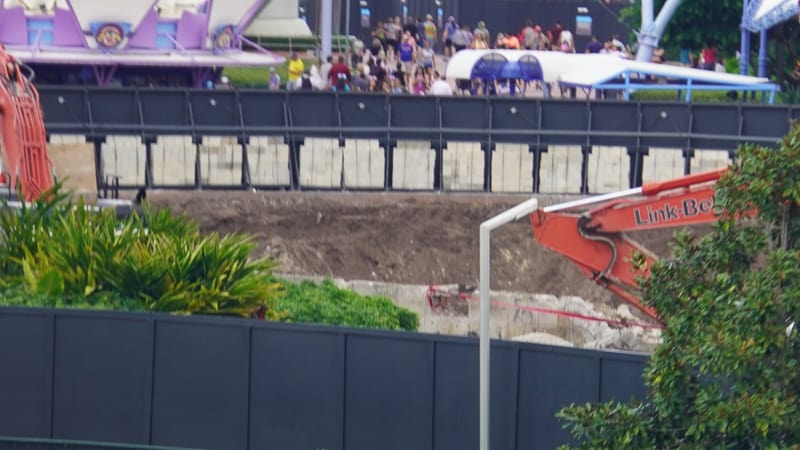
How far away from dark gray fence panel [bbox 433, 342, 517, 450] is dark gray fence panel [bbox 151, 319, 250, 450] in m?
1.95

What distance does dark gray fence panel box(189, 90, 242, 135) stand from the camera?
110 feet

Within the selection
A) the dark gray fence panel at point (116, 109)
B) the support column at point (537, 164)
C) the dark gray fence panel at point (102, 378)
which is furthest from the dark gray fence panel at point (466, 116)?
the dark gray fence panel at point (102, 378)

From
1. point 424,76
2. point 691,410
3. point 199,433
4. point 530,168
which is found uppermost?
point 424,76

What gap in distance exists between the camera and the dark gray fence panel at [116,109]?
33156mm

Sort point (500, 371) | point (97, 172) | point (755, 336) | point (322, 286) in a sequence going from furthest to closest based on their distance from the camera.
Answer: point (97, 172), point (322, 286), point (500, 371), point (755, 336)

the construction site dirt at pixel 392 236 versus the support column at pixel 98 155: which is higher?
the support column at pixel 98 155

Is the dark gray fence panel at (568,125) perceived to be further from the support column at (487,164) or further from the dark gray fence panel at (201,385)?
the dark gray fence panel at (201,385)

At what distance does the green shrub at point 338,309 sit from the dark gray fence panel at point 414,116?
13.5 metres

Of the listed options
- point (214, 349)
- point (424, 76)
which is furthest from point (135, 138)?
point (214, 349)

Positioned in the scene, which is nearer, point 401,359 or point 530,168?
point 401,359

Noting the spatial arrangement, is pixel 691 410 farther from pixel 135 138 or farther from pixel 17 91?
pixel 135 138

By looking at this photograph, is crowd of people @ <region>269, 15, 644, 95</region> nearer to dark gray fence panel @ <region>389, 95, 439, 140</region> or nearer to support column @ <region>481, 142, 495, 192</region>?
dark gray fence panel @ <region>389, 95, 439, 140</region>

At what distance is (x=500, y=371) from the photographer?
47.4ft

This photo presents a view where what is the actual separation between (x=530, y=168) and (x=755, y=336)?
24248 millimetres
